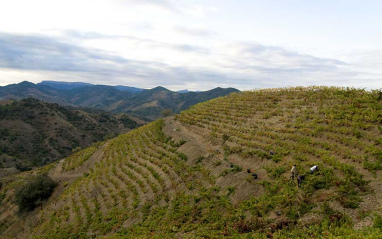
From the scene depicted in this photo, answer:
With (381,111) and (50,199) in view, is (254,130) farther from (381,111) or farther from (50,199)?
(50,199)

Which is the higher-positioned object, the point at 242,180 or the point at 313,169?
the point at 313,169

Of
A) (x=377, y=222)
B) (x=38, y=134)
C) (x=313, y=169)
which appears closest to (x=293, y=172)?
(x=313, y=169)

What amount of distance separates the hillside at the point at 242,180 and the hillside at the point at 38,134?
51.5m

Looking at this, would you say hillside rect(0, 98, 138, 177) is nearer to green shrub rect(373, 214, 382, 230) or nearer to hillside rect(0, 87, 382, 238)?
hillside rect(0, 87, 382, 238)

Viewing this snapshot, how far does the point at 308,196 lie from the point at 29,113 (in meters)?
135

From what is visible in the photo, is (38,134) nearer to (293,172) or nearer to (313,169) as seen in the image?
(293,172)

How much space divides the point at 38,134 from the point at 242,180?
357 ft

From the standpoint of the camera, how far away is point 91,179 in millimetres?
28750

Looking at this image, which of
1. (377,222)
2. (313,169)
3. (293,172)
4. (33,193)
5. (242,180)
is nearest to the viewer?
(377,222)

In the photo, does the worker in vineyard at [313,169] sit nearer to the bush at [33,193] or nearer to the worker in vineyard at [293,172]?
the worker in vineyard at [293,172]

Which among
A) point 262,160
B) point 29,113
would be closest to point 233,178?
point 262,160

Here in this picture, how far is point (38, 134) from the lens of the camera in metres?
96.3

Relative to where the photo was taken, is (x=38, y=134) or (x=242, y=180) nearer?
(x=242, y=180)

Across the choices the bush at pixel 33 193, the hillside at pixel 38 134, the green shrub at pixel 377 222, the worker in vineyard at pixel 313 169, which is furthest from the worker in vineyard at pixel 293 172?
the hillside at pixel 38 134
